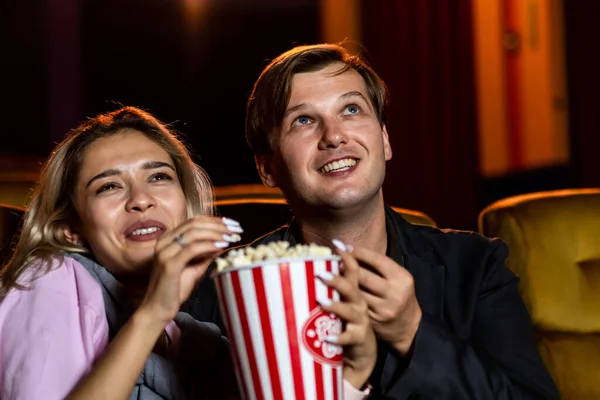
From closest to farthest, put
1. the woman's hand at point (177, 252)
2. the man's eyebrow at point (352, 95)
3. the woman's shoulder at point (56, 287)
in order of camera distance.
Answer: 1. the woman's hand at point (177, 252)
2. the woman's shoulder at point (56, 287)
3. the man's eyebrow at point (352, 95)

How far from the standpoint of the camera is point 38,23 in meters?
5.98

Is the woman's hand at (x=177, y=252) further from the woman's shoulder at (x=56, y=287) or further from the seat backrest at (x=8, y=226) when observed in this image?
the seat backrest at (x=8, y=226)

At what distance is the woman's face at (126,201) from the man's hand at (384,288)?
53 cm

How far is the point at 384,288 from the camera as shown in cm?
125

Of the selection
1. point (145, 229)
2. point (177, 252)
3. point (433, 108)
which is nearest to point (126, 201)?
point (145, 229)

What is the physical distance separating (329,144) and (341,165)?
5cm

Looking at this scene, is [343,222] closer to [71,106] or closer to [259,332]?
[259,332]

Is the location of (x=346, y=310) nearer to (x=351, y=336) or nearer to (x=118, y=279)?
(x=351, y=336)

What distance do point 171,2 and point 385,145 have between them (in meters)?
4.92

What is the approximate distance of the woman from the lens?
4.33 ft

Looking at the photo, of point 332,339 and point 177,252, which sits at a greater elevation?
point 177,252

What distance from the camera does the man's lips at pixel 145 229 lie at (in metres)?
1.62

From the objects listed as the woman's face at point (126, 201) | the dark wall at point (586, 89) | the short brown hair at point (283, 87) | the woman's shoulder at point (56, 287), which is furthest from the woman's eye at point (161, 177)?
the dark wall at point (586, 89)

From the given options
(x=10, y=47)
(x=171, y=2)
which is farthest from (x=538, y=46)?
(x=10, y=47)
